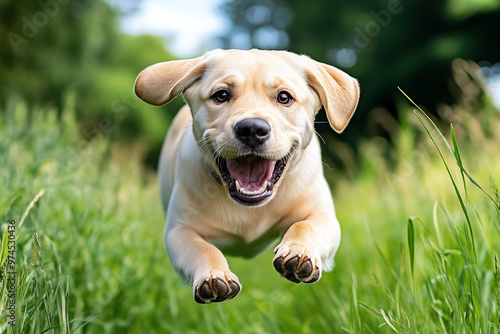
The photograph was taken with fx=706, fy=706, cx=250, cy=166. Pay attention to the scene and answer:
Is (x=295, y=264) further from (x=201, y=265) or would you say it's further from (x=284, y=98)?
(x=284, y=98)

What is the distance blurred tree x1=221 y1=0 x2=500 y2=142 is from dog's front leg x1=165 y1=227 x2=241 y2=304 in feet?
46.2

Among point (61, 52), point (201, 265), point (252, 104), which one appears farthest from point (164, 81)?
point (61, 52)

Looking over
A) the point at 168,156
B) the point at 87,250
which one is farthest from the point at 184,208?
the point at 87,250

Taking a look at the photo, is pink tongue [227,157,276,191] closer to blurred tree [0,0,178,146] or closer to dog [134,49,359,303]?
dog [134,49,359,303]

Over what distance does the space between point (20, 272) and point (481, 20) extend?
18.1 m

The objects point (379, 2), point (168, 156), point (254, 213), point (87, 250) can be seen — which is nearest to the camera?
point (254, 213)

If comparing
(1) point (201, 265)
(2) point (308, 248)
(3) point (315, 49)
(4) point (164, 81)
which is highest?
(4) point (164, 81)

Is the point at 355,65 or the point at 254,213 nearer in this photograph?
the point at 254,213

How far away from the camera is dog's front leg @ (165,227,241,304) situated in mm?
2902

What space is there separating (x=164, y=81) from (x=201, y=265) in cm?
95

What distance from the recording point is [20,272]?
3.32 metres

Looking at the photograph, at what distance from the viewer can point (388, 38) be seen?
68.1 feet

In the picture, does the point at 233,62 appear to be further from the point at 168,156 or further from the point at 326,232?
the point at 168,156

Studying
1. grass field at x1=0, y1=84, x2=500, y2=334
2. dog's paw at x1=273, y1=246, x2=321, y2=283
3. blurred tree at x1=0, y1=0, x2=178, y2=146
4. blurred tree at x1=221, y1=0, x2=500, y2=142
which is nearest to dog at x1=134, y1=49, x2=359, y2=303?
dog's paw at x1=273, y1=246, x2=321, y2=283
